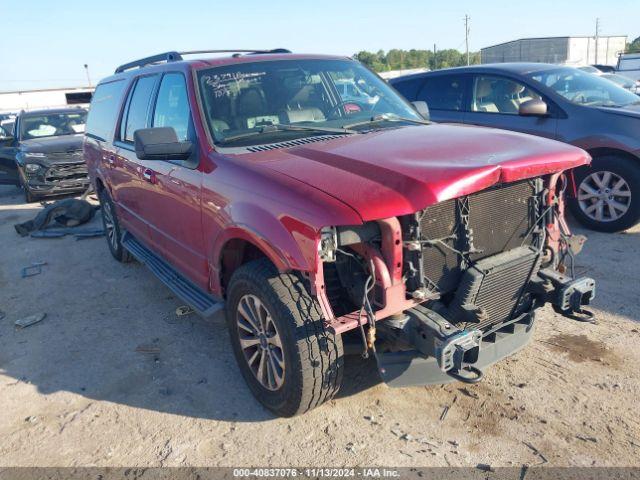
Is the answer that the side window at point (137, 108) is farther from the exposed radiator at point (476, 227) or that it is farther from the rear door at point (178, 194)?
the exposed radiator at point (476, 227)

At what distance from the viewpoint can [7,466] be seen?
2.96 metres

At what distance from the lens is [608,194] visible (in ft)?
19.0

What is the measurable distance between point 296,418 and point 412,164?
5.38 feet

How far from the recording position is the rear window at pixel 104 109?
213 inches

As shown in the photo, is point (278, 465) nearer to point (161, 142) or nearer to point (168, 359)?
point (168, 359)

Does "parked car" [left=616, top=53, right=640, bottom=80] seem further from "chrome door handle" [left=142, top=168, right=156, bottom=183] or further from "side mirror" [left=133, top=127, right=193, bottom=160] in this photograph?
"side mirror" [left=133, top=127, right=193, bottom=160]

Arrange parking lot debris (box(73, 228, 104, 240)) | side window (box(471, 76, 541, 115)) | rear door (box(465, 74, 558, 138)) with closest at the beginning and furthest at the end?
rear door (box(465, 74, 558, 138)) → side window (box(471, 76, 541, 115)) → parking lot debris (box(73, 228, 104, 240))

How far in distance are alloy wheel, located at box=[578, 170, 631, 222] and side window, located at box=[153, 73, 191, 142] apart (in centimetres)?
452

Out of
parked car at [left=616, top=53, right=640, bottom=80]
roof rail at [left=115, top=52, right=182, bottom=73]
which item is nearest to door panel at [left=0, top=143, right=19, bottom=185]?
roof rail at [left=115, top=52, right=182, bottom=73]

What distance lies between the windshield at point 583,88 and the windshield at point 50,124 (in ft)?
30.8

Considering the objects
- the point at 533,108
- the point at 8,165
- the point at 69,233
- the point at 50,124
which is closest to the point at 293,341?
the point at 533,108

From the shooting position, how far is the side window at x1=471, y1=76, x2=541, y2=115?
21.1ft

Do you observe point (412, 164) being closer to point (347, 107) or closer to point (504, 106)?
point (347, 107)

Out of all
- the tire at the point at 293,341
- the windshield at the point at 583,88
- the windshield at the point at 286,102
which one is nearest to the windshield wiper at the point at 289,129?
the windshield at the point at 286,102
